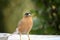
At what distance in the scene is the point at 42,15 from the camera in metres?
2.57

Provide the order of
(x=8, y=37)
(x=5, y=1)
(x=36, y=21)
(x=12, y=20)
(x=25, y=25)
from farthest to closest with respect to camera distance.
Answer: (x=12, y=20) < (x=5, y=1) < (x=36, y=21) < (x=8, y=37) < (x=25, y=25)

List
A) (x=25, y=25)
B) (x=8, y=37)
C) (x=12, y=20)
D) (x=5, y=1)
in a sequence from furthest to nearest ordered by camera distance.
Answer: (x=12, y=20) → (x=5, y=1) → (x=8, y=37) → (x=25, y=25)

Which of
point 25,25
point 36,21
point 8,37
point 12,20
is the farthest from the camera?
point 12,20

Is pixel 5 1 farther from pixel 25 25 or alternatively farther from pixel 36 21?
pixel 25 25

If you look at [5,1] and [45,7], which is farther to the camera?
[5,1]

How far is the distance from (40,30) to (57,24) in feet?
0.65

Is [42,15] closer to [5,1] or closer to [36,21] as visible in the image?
[36,21]

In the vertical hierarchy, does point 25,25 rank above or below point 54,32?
above

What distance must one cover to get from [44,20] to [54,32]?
0.16m

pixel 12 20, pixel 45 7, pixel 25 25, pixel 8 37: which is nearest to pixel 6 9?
pixel 12 20

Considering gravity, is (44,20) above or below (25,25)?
below

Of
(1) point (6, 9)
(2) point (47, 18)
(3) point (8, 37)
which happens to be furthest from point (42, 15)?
(1) point (6, 9)

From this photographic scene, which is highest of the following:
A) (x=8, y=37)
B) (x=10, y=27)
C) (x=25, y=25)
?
(x=25, y=25)

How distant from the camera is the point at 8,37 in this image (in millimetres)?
1834
